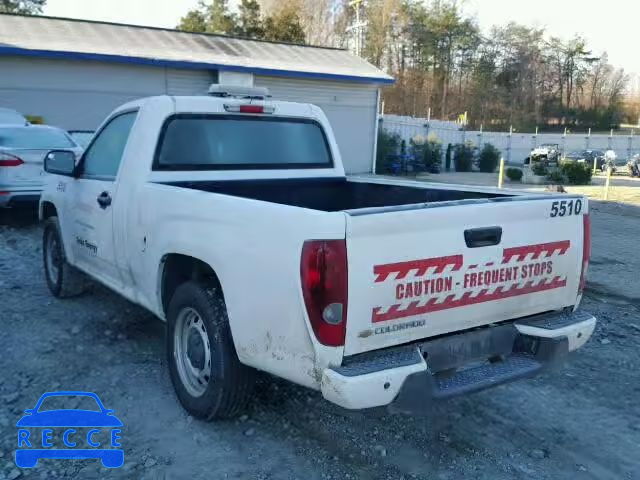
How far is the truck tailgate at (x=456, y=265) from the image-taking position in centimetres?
284

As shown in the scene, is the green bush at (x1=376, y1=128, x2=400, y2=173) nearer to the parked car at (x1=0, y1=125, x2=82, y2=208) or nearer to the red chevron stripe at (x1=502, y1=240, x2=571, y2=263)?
the parked car at (x1=0, y1=125, x2=82, y2=208)

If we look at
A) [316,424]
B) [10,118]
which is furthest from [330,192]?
[10,118]

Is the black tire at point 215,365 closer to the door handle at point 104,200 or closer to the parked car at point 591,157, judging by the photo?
the door handle at point 104,200

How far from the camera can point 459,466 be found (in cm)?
331

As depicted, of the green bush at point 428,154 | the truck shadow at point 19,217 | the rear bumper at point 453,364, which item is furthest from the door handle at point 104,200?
the green bush at point 428,154

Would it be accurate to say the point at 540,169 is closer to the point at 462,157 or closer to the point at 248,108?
the point at 462,157

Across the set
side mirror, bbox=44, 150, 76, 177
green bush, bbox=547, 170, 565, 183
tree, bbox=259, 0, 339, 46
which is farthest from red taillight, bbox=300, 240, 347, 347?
tree, bbox=259, 0, 339, 46

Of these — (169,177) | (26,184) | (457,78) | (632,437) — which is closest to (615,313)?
(632,437)

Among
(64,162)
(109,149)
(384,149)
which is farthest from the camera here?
(384,149)

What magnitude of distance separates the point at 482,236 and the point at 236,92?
277 centimetres

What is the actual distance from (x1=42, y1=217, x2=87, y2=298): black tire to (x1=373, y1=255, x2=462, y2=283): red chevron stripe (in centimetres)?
390

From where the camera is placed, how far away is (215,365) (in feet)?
11.3

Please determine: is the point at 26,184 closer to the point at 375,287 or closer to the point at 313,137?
the point at 313,137

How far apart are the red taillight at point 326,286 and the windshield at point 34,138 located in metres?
8.85
